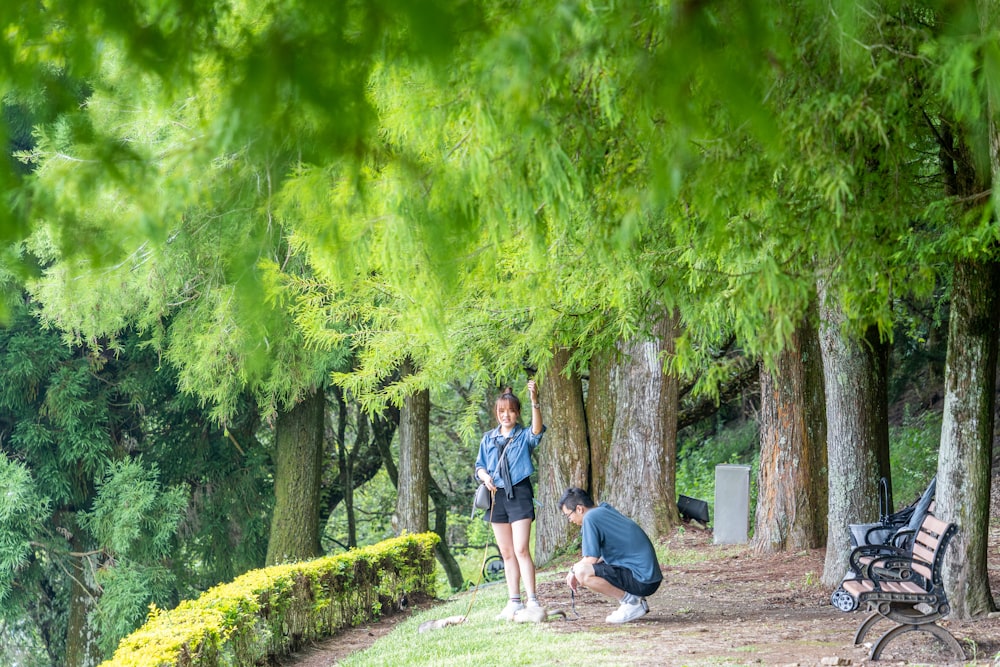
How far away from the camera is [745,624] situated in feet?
24.5

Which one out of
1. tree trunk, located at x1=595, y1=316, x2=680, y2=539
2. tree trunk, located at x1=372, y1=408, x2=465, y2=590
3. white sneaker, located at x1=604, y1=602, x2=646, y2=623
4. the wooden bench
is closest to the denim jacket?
white sneaker, located at x1=604, y1=602, x2=646, y2=623

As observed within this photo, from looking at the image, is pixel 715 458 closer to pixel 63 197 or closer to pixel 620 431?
pixel 620 431

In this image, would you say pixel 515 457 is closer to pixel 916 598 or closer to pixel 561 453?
pixel 916 598

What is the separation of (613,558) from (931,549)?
2303mm

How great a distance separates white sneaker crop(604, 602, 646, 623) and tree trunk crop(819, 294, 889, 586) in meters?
2.45

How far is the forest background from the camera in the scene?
8.68 ft

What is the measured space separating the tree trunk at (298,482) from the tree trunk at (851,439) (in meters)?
7.89

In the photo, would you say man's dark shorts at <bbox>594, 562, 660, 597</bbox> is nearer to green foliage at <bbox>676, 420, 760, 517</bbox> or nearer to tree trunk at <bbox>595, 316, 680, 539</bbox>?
tree trunk at <bbox>595, 316, 680, 539</bbox>

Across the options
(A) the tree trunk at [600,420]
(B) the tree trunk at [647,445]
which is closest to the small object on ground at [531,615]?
(B) the tree trunk at [647,445]

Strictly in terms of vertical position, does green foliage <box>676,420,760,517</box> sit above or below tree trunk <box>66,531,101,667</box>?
above

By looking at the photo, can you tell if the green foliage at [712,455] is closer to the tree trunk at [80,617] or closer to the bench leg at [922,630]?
the tree trunk at [80,617]

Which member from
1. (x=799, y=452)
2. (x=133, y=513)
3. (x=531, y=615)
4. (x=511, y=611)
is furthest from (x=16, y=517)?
(x=799, y=452)

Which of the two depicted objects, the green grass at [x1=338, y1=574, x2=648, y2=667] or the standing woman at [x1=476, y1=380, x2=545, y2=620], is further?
the standing woman at [x1=476, y1=380, x2=545, y2=620]

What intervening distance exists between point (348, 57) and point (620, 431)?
11.2 meters
